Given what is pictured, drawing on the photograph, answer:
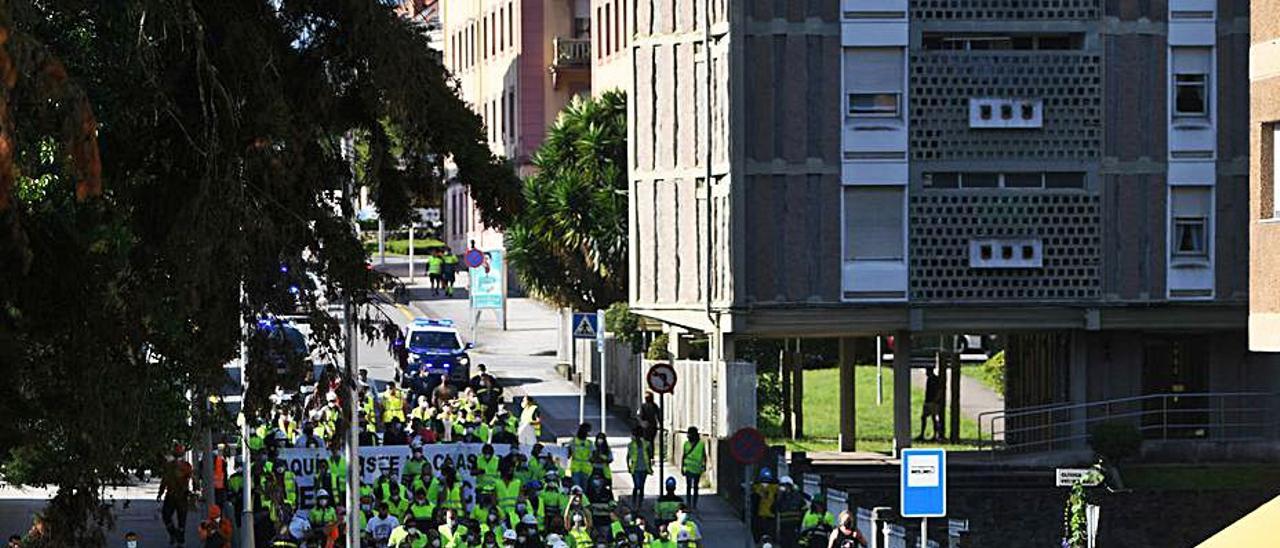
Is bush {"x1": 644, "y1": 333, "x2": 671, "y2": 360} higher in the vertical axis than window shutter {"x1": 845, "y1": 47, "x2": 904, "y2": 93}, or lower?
lower

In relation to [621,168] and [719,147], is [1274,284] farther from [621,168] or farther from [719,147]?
[621,168]

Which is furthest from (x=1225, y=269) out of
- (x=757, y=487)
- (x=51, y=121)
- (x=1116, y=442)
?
(x=51, y=121)

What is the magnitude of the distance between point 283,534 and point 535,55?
160 ft

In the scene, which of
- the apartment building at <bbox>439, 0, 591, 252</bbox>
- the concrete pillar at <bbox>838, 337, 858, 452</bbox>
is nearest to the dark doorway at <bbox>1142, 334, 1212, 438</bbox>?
the concrete pillar at <bbox>838, 337, 858, 452</bbox>

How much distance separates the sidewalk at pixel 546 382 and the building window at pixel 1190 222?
31.8ft

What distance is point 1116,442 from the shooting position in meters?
42.3

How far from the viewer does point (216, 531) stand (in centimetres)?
3147

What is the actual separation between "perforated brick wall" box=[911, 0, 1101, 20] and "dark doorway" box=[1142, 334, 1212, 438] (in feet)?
20.5

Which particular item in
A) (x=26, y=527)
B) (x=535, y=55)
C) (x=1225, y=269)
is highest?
(x=535, y=55)

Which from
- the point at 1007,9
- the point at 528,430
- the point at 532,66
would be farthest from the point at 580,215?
the point at 532,66

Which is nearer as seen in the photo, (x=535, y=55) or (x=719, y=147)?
(x=719, y=147)

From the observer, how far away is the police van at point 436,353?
53.7 meters

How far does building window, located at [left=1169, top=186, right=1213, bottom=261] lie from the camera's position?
4456cm

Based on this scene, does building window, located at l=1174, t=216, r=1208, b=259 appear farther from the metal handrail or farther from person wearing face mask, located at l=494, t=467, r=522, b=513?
person wearing face mask, located at l=494, t=467, r=522, b=513
